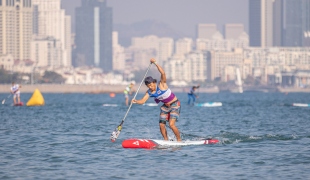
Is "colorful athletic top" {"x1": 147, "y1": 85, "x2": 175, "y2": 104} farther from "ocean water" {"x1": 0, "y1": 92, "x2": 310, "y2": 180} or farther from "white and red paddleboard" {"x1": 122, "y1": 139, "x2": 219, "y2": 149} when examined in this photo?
"ocean water" {"x1": 0, "y1": 92, "x2": 310, "y2": 180}

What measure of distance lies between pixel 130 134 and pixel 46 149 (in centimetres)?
594

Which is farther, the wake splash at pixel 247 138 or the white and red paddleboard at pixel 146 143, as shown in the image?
the wake splash at pixel 247 138

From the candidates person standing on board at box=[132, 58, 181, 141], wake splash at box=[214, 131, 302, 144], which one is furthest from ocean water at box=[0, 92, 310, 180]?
person standing on board at box=[132, 58, 181, 141]

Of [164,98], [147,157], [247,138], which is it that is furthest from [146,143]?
[247,138]

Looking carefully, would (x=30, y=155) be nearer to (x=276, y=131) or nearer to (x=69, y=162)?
(x=69, y=162)

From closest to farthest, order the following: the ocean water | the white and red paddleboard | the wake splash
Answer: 1. the ocean water
2. the white and red paddleboard
3. the wake splash

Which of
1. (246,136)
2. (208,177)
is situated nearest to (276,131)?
(246,136)

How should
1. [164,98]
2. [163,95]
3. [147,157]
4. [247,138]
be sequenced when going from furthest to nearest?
[247,138]
[164,98]
[163,95]
[147,157]

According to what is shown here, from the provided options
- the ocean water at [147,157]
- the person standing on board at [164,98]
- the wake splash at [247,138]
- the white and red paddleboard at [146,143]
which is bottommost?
the ocean water at [147,157]

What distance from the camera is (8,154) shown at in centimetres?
2545

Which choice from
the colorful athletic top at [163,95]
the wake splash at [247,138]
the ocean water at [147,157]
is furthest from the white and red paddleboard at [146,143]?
the wake splash at [247,138]

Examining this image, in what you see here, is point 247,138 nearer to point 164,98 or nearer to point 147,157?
point 164,98

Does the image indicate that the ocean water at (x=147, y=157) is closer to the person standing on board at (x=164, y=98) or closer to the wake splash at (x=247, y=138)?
the wake splash at (x=247, y=138)

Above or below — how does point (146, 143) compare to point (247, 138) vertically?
above
